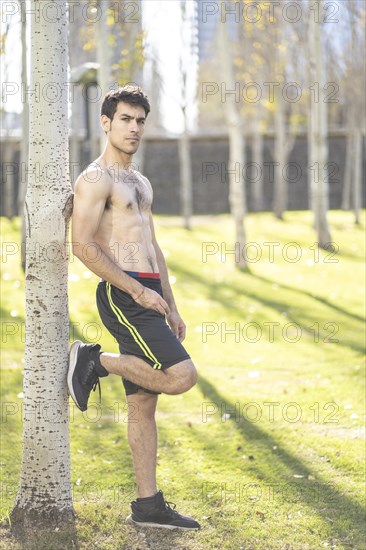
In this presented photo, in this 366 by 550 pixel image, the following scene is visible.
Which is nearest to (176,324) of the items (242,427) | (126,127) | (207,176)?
(126,127)

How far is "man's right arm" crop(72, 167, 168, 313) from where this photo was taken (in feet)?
13.5

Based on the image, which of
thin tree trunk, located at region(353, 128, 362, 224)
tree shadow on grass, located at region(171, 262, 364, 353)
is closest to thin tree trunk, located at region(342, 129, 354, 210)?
thin tree trunk, located at region(353, 128, 362, 224)

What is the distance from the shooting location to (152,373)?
165 inches

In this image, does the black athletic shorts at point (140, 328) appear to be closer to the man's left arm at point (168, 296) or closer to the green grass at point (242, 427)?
the man's left arm at point (168, 296)

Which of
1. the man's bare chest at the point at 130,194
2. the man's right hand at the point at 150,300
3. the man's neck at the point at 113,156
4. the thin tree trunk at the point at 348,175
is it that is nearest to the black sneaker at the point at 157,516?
the man's right hand at the point at 150,300

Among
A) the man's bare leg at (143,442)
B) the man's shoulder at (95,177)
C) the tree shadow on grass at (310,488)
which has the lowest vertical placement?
the tree shadow on grass at (310,488)

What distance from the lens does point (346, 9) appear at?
22859 mm

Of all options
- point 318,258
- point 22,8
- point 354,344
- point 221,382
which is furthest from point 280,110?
point 221,382

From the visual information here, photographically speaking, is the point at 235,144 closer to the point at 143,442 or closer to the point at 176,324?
the point at 176,324

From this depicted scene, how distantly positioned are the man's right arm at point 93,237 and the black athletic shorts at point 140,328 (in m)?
0.08

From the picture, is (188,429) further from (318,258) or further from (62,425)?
(318,258)

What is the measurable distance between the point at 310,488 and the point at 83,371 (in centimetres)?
188

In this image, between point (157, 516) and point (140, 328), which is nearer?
point (140, 328)

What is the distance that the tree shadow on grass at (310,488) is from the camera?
4625mm
